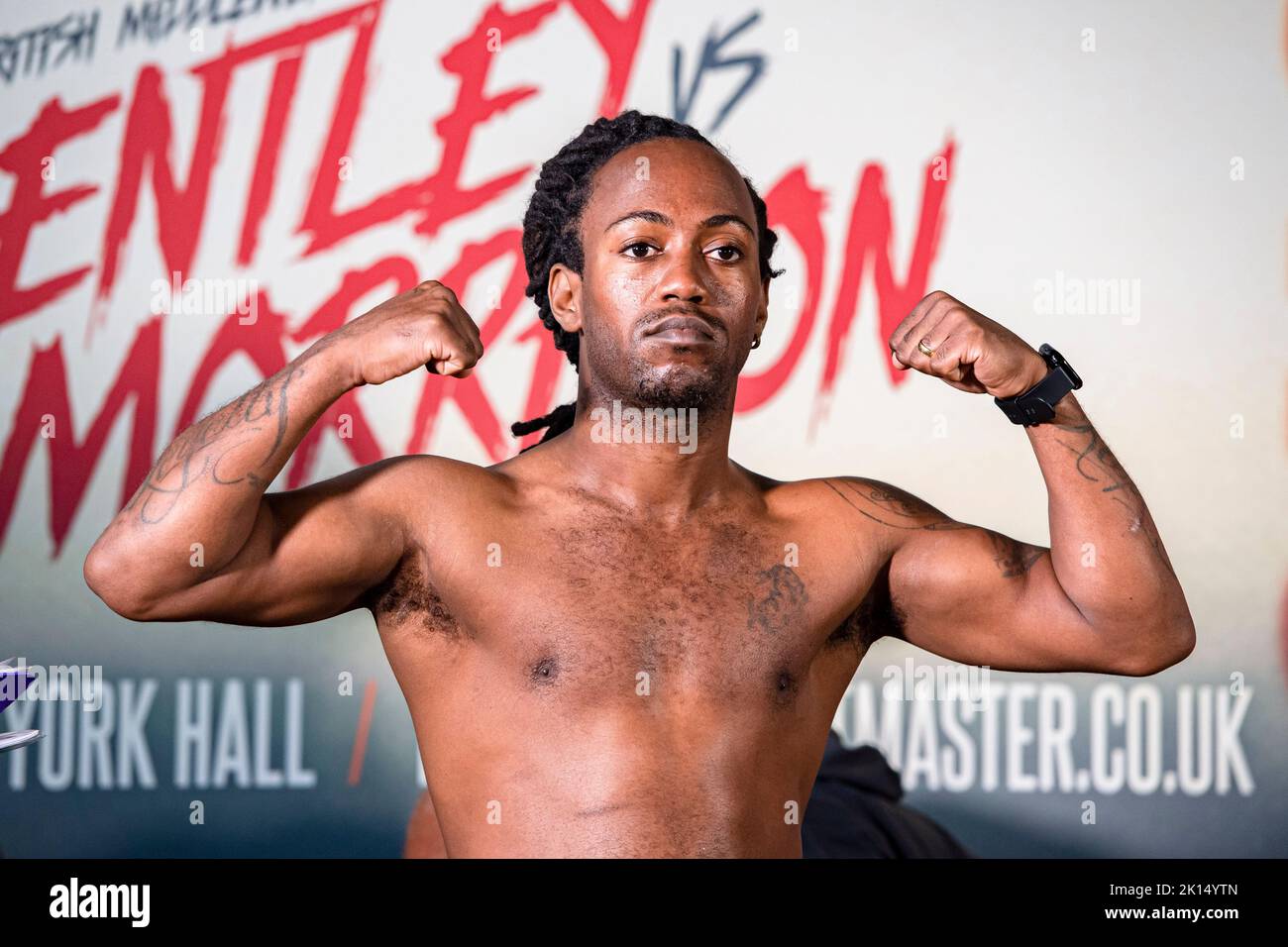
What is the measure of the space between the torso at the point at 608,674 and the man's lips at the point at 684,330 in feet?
0.86

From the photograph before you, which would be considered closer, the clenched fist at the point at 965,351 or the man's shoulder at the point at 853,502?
the clenched fist at the point at 965,351

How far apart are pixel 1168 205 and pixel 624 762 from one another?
7.88ft

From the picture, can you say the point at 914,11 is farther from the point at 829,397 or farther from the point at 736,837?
the point at 736,837

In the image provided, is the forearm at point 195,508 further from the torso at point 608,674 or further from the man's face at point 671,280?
the man's face at point 671,280

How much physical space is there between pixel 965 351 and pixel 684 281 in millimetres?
382

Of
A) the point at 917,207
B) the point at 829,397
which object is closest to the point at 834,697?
the point at 829,397

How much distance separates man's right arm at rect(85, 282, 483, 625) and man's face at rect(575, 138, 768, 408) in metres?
0.24

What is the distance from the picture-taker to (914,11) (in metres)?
3.43

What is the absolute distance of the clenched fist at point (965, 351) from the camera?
1.76m

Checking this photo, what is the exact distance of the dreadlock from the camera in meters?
1.99
